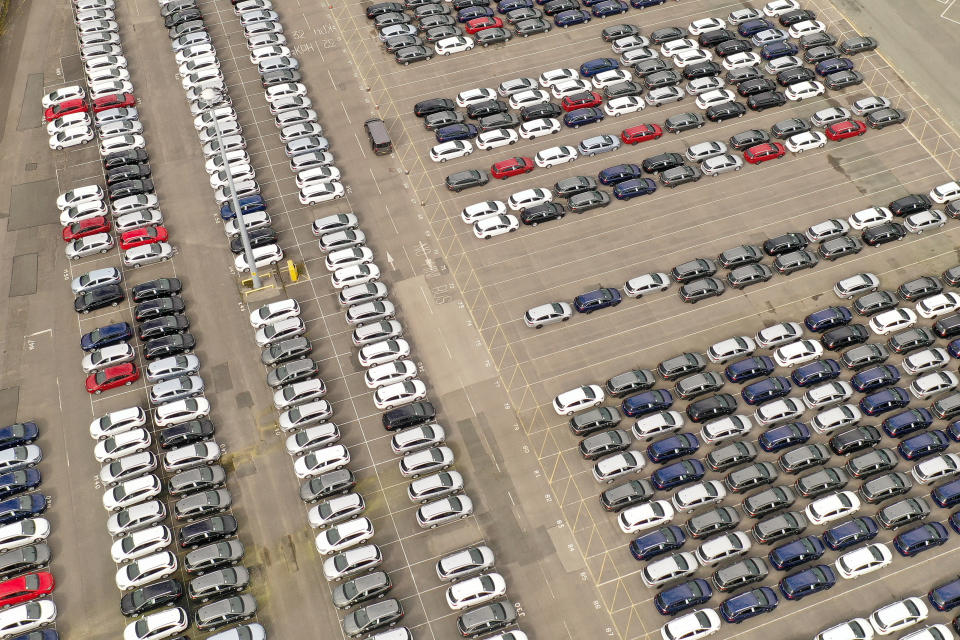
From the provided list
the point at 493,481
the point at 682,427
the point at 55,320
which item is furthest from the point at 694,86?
the point at 55,320

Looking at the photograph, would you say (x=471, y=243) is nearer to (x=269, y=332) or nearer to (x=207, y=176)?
(x=269, y=332)

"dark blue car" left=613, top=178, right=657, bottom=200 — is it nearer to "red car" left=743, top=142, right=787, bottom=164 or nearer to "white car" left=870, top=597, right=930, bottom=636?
"red car" left=743, top=142, right=787, bottom=164

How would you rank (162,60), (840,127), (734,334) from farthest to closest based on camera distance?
(162,60) < (840,127) < (734,334)

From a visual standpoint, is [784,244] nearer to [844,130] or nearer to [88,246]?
[844,130]

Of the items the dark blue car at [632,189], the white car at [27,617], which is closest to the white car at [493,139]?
the dark blue car at [632,189]

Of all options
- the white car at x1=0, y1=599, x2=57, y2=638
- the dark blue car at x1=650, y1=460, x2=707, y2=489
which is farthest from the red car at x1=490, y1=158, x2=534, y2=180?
the white car at x1=0, y1=599, x2=57, y2=638

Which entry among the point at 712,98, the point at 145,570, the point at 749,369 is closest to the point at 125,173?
the point at 145,570

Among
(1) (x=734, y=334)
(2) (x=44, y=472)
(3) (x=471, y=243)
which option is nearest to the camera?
(2) (x=44, y=472)
